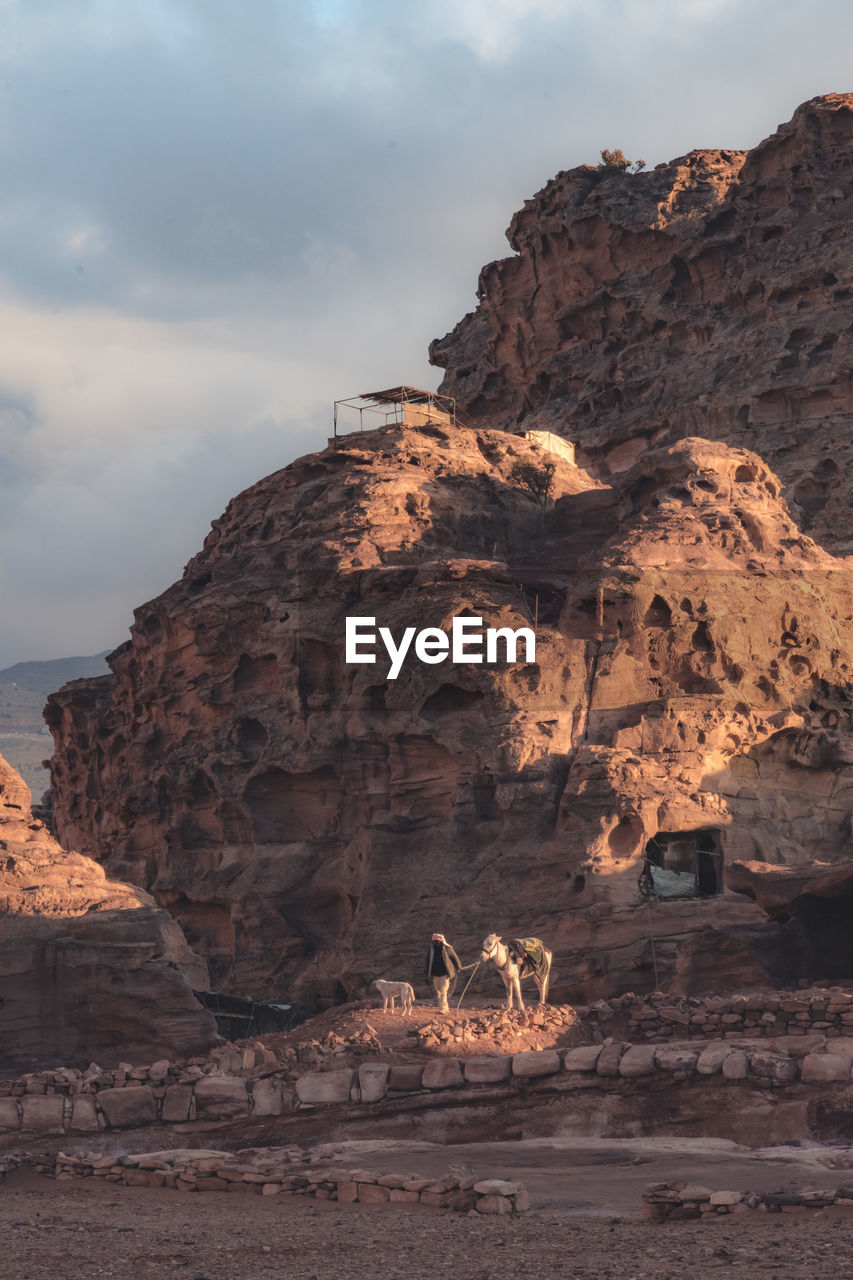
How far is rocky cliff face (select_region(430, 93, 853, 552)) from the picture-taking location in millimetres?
48781

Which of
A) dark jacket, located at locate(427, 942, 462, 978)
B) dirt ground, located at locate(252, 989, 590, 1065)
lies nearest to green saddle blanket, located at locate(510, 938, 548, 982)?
dirt ground, located at locate(252, 989, 590, 1065)

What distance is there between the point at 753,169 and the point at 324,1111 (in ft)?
151

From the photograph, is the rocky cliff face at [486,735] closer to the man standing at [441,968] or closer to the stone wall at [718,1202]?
the man standing at [441,968]

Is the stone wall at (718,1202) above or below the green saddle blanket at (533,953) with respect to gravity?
below

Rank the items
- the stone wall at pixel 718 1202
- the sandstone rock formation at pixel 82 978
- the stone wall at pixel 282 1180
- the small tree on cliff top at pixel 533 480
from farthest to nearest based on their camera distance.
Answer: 1. the small tree on cliff top at pixel 533 480
2. the sandstone rock formation at pixel 82 978
3. the stone wall at pixel 282 1180
4. the stone wall at pixel 718 1202

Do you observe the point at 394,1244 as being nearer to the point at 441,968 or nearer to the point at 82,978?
the point at 441,968

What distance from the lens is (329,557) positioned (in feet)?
114

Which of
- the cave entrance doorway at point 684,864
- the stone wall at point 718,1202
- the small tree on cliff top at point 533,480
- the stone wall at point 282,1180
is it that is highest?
the small tree on cliff top at point 533,480

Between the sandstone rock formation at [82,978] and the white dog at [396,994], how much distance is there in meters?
2.66

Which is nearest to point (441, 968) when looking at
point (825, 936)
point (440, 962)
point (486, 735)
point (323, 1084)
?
point (440, 962)

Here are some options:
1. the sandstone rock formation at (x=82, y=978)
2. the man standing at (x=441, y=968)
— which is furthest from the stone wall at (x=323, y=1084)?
the man standing at (x=441, y=968)

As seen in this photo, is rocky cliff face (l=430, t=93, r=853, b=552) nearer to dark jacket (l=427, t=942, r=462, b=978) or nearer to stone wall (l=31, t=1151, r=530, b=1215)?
dark jacket (l=427, t=942, r=462, b=978)

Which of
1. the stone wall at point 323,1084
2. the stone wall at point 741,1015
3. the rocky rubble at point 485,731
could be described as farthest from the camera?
the rocky rubble at point 485,731

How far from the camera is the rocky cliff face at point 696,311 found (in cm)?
4878
